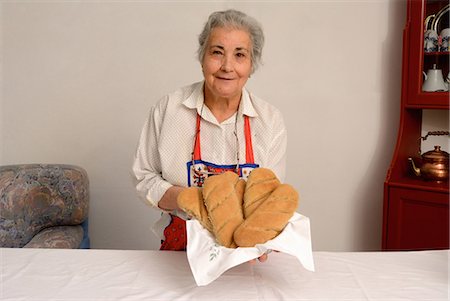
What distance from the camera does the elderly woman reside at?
1.48m

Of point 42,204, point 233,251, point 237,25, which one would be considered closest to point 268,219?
point 233,251

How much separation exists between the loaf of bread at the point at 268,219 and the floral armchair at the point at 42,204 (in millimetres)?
1248

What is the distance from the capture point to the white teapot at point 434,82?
7.45 feet

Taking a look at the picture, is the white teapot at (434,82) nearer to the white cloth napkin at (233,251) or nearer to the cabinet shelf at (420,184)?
the cabinet shelf at (420,184)

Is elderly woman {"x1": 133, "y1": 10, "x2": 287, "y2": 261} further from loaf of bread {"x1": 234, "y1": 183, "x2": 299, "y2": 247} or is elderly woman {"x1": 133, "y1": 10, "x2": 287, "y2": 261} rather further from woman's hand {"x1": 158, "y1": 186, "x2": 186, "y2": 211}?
loaf of bread {"x1": 234, "y1": 183, "x2": 299, "y2": 247}

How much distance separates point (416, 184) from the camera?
2.26m

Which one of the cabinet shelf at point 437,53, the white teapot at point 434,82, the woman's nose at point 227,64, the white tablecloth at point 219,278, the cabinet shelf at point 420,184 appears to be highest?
the cabinet shelf at point 437,53

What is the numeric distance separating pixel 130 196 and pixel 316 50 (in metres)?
1.33

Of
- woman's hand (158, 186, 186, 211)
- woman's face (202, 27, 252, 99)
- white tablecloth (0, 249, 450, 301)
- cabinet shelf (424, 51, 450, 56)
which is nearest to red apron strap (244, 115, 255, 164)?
woman's face (202, 27, 252, 99)

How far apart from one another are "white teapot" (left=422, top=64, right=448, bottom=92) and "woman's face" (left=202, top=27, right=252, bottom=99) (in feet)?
3.96

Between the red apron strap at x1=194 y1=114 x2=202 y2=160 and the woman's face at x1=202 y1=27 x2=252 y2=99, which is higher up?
the woman's face at x1=202 y1=27 x2=252 y2=99

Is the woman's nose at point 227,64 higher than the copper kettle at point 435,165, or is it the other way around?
the woman's nose at point 227,64

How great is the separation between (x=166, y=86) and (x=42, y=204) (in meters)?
0.91

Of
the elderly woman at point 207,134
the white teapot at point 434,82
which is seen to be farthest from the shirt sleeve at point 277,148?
the white teapot at point 434,82
